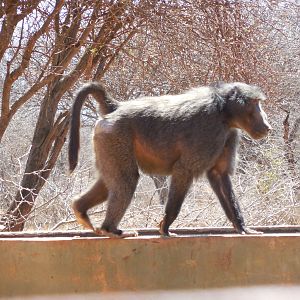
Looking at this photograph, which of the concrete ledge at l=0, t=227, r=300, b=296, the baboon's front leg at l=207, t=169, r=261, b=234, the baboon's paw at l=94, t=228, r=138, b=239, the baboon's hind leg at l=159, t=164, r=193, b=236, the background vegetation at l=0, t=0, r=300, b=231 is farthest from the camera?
the background vegetation at l=0, t=0, r=300, b=231

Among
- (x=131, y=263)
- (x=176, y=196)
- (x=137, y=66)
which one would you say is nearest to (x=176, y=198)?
(x=176, y=196)

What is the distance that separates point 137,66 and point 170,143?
3.71 meters

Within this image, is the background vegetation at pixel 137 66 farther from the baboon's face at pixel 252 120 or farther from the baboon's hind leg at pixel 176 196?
Result: the baboon's hind leg at pixel 176 196

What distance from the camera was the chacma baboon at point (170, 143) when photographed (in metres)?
4.52

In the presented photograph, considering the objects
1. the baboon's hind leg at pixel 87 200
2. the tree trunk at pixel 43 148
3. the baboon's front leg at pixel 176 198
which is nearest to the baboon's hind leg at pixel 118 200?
the baboon's front leg at pixel 176 198

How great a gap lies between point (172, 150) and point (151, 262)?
3.19 feet

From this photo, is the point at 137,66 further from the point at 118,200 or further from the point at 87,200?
the point at 118,200

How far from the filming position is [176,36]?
6.89m

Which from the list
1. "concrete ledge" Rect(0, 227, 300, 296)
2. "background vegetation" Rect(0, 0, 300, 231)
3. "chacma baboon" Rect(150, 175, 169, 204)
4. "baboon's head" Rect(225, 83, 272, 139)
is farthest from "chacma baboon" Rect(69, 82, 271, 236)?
"chacma baboon" Rect(150, 175, 169, 204)

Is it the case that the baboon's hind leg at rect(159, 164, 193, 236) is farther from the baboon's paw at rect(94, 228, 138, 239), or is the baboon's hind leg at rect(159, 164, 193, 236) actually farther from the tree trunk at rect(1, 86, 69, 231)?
the tree trunk at rect(1, 86, 69, 231)

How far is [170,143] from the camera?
15.2ft

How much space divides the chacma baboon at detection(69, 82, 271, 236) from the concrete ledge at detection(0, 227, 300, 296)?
1.55ft

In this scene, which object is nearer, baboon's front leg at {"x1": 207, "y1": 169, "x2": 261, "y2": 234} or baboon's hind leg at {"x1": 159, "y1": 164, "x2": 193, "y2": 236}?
baboon's hind leg at {"x1": 159, "y1": 164, "x2": 193, "y2": 236}

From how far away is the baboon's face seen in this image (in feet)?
15.6
